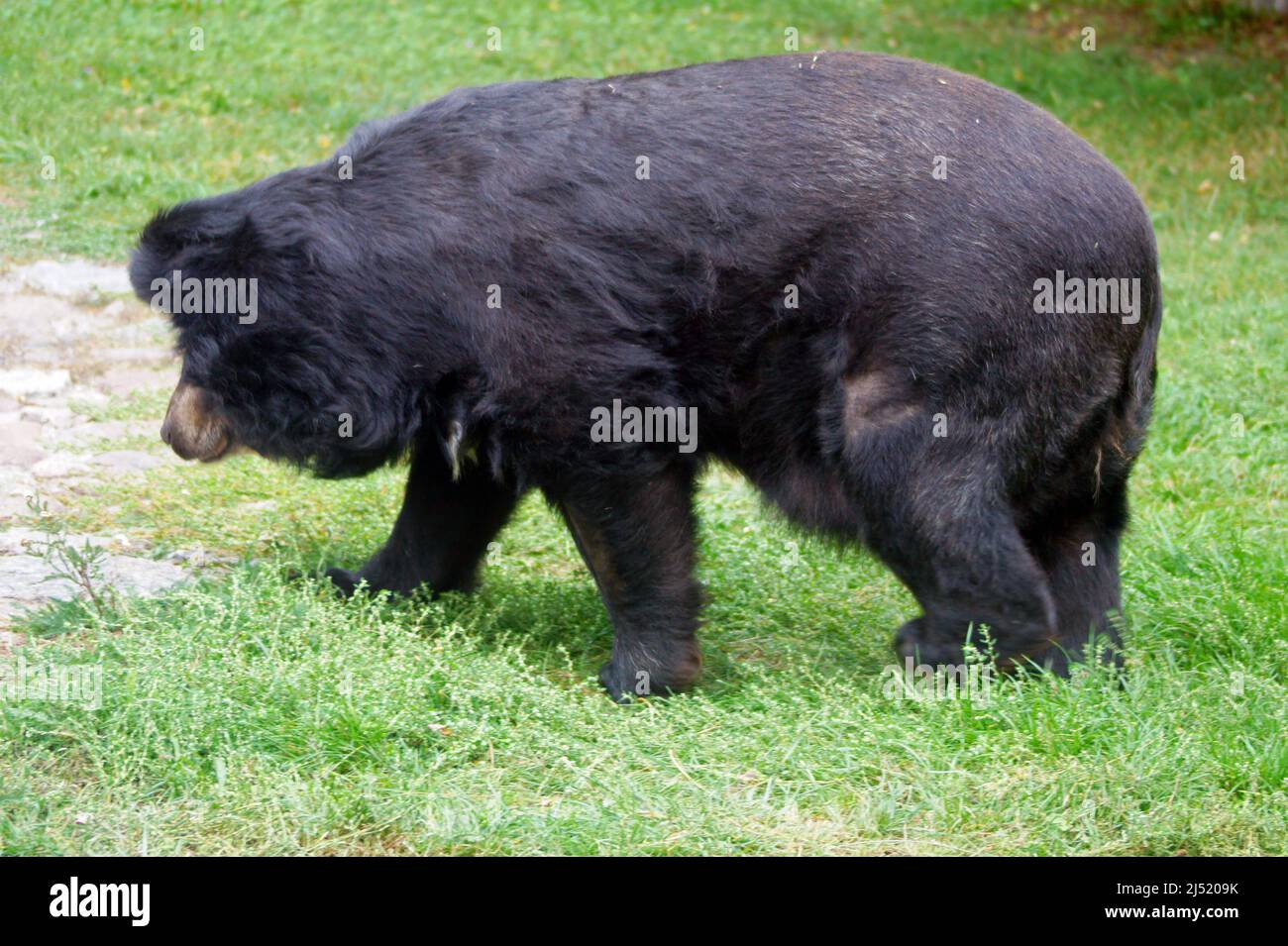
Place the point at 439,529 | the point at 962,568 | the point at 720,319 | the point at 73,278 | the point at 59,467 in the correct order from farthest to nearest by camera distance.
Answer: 1. the point at 73,278
2. the point at 59,467
3. the point at 439,529
4. the point at 720,319
5. the point at 962,568

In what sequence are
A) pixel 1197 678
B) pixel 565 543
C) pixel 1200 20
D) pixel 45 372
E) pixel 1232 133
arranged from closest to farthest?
pixel 1197 678 < pixel 565 543 < pixel 45 372 < pixel 1232 133 < pixel 1200 20

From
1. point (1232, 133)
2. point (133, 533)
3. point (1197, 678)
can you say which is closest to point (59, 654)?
point (133, 533)

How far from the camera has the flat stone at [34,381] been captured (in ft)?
24.7

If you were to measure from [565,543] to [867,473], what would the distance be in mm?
2118

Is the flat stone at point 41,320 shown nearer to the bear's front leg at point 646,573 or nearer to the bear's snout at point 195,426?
the bear's snout at point 195,426

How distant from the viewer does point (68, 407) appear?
24.2ft

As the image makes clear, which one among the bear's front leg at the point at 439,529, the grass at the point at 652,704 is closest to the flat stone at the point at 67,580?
the grass at the point at 652,704

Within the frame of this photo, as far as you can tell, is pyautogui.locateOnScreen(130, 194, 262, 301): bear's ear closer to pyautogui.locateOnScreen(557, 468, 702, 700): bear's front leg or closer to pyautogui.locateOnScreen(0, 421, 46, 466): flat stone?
pyautogui.locateOnScreen(557, 468, 702, 700): bear's front leg

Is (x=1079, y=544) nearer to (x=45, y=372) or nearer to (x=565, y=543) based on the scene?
(x=565, y=543)

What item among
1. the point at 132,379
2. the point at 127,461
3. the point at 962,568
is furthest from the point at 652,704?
the point at 132,379

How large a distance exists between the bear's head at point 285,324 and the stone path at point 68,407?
78 centimetres

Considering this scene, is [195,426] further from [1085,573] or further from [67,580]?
[1085,573]

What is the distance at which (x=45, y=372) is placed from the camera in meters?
7.77

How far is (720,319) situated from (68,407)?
4.10 m
